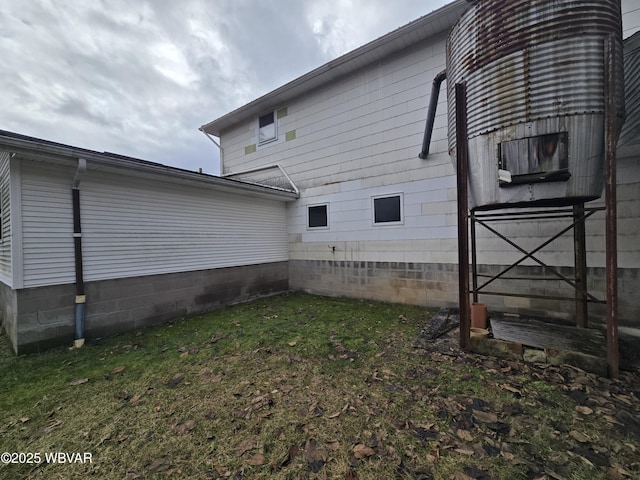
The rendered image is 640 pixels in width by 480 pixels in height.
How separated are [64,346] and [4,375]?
78cm

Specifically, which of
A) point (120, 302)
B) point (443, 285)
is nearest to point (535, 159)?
point (443, 285)

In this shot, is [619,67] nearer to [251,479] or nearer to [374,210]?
[374,210]

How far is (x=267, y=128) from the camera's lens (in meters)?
8.02

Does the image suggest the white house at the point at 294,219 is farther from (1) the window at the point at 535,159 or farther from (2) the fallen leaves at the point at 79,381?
(1) the window at the point at 535,159

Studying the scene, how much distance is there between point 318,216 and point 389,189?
2.14 meters

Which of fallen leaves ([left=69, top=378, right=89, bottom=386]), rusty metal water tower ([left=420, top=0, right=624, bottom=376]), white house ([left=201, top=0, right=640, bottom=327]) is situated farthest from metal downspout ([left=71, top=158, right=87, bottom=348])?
rusty metal water tower ([left=420, top=0, right=624, bottom=376])

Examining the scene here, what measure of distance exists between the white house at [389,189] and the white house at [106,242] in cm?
205

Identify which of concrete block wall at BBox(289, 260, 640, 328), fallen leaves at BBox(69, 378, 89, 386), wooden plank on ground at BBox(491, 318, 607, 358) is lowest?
fallen leaves at BBox(69, 378, 89, 386)

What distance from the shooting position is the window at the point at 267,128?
7.86 metres

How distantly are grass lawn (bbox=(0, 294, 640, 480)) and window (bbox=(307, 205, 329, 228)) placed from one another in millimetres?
3838

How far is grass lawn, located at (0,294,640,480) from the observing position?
1.63 metres

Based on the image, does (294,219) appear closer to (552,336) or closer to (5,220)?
(5,220)

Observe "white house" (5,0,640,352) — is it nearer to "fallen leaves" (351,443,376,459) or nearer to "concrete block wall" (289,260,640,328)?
"concrete block wall" (289,260,640,328)

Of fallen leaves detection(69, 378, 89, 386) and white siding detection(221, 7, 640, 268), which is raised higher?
white siding detection(221, 7, 640, 268)
